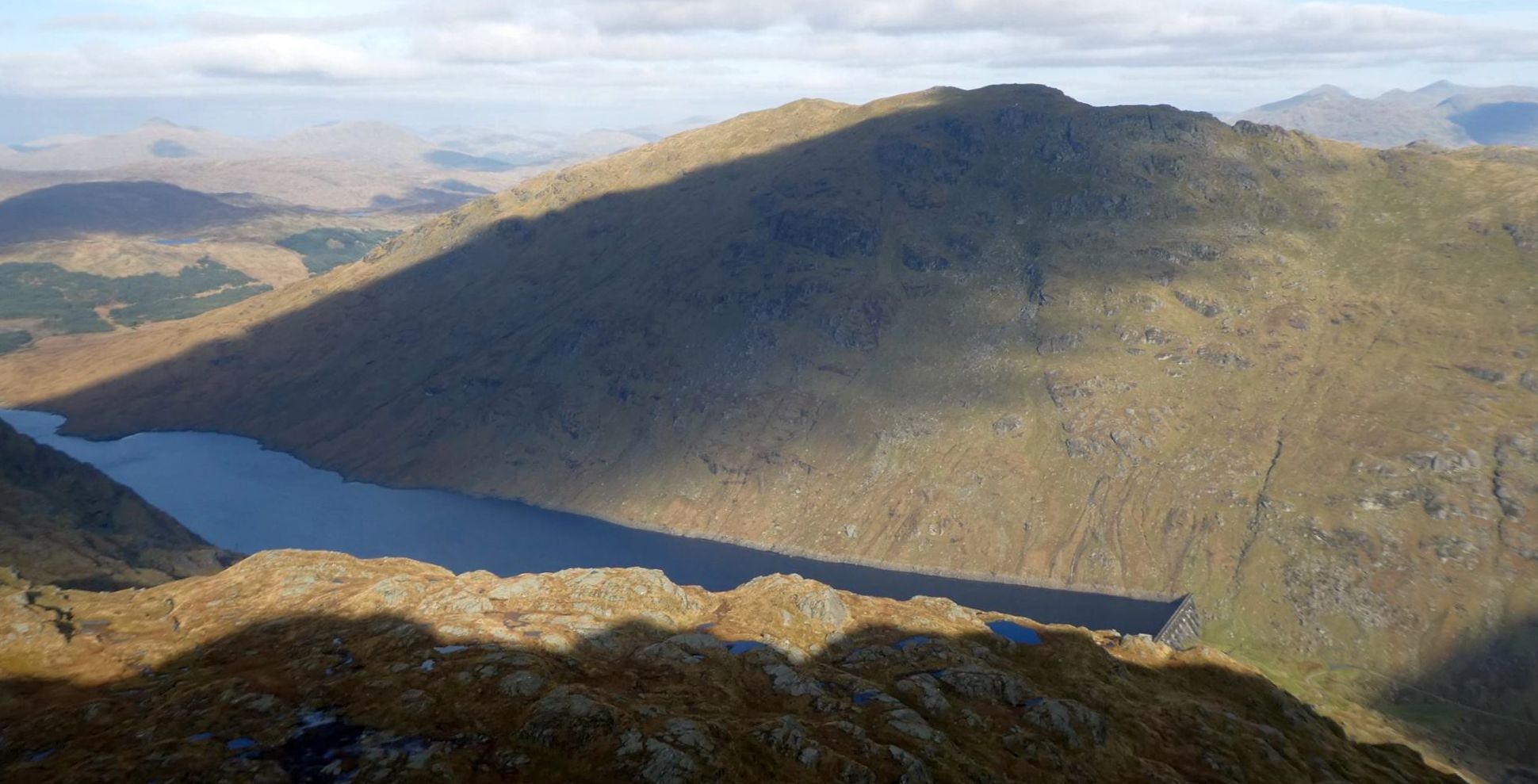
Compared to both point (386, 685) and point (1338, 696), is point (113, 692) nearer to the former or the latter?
point (386, 685)

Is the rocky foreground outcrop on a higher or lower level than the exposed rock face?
higher

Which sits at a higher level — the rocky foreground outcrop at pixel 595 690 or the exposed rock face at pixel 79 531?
the rocky foreground outcrop at pixel 595 690

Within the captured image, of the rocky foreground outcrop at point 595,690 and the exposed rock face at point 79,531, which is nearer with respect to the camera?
the rocky foreground outcrop at point 595,690

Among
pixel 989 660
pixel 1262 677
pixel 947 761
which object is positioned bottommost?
pixel 1262 677

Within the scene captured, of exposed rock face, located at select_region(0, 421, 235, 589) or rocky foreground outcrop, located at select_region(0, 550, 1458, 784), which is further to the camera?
exposed rock face, located at select_region(0, 421, 235, 589)

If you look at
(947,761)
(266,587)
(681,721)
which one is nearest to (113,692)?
(266,587)
